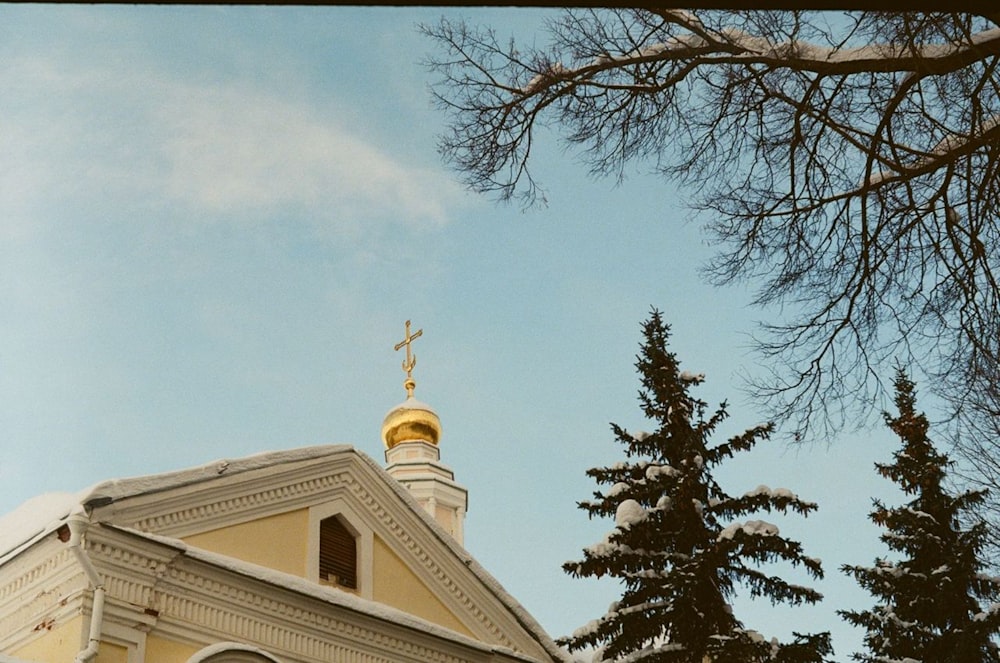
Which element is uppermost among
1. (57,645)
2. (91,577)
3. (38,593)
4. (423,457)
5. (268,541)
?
(423,457)

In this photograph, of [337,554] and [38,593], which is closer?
[38,593]

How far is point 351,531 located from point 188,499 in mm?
2766

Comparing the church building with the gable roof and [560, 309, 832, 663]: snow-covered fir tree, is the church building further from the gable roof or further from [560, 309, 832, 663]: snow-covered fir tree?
[560, 309, 832, 663]: snow-covered fir tree

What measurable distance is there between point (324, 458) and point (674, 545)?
5.67 m

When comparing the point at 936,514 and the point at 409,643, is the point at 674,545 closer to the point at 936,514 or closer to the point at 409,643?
the point at 409,643

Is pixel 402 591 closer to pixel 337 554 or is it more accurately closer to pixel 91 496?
pixel 337 554

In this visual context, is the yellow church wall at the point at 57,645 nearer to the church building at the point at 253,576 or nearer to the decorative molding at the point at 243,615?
the church building at the point at 253,576

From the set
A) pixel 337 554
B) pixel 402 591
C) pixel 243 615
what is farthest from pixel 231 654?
pixel 402 591

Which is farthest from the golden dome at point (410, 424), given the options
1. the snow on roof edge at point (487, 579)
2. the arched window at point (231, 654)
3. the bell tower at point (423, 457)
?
the arched window at point (231, 654)

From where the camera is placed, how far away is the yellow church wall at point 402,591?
53.7 ft

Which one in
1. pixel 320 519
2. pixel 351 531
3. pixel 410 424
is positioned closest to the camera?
pixel 320 519

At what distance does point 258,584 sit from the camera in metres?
14.5

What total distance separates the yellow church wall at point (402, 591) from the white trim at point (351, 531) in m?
0.13

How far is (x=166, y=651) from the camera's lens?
1345 cm
